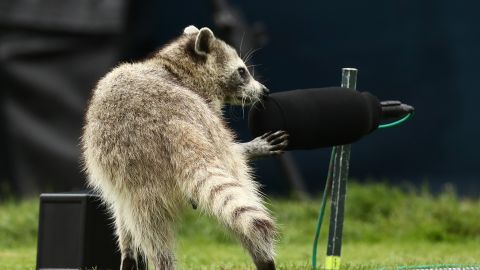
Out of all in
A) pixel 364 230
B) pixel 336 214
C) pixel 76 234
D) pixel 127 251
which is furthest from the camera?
pixel 364 230

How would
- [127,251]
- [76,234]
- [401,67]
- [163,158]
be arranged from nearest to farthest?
1. [163,158]
2. [127,251]
3. [76,234]
4. [401,67]

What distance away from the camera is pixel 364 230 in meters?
8.44

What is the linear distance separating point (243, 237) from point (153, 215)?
18.1 inches

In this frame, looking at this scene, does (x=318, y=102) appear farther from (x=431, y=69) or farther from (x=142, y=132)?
(x=431, y=69)

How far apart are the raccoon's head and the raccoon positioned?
126 mm

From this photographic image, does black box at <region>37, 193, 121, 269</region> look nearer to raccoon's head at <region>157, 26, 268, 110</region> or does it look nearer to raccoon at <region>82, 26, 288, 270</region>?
raccoon at <region>82, 26, 288, 270</region>

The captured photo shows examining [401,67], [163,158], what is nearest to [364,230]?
[401,67]

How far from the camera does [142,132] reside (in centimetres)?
459

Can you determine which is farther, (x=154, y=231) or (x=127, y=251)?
(x=127, y=251)

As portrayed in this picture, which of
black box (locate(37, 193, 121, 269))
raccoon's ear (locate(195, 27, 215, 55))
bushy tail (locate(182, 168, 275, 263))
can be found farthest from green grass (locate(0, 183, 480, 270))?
bushy tail (locate(182, 168, 275, 263))

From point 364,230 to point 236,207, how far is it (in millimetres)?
4353

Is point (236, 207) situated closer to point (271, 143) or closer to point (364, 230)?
point (271, 143)

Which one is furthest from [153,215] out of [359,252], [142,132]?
[359,252]

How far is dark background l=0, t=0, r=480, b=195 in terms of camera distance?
9883 mm
